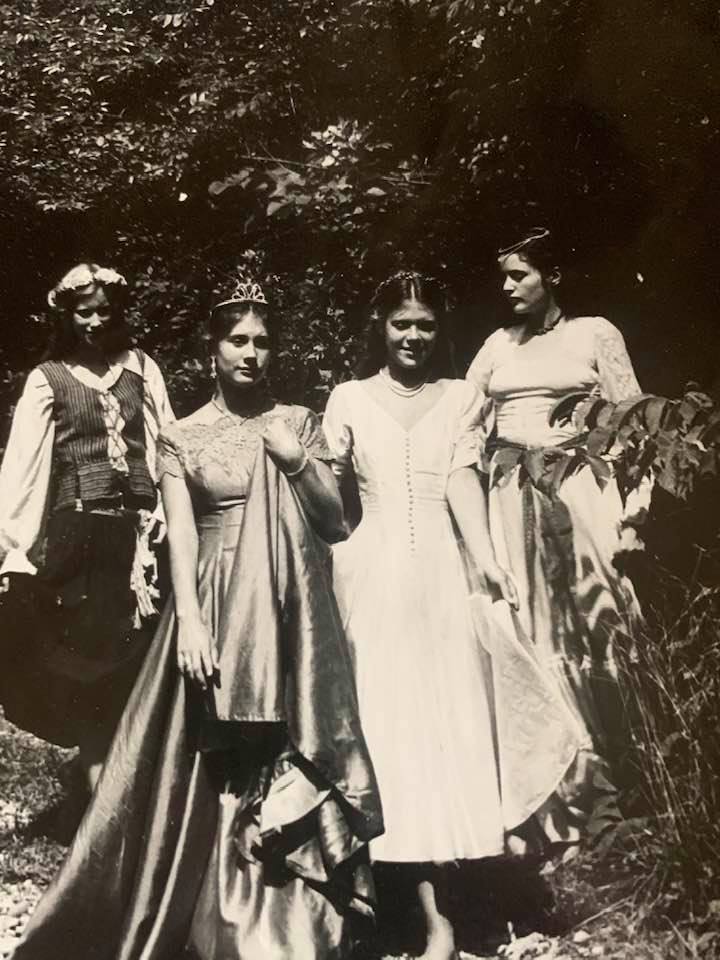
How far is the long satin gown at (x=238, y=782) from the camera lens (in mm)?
2975

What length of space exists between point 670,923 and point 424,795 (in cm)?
72

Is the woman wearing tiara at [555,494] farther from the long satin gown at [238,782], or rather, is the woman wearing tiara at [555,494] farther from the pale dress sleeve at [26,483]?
the pale dress sleeve at [26,483]

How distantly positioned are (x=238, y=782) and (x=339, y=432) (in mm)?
1005

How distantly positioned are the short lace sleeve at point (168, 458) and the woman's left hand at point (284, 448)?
25 cm

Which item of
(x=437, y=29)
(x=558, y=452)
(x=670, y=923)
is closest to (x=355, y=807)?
(x=670, y=923)

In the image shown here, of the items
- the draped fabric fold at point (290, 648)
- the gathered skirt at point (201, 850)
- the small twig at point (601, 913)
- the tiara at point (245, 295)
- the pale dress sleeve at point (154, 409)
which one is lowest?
the small twig at point (601, 913)

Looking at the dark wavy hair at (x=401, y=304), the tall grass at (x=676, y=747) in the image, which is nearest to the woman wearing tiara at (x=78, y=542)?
the dark wavy hair at (x=401, y=304)

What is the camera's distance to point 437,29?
3457 millimetres

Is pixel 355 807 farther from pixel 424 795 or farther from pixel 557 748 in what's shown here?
pixel 557 748

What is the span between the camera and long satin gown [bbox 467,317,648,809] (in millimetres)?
3326

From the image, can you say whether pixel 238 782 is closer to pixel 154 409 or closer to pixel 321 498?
pixel 321 498

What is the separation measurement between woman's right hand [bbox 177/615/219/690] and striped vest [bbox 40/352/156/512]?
1.21 feet

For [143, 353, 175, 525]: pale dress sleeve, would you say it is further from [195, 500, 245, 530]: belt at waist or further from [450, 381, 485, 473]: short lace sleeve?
[450, 381, 485, 473]: short lace sleeve

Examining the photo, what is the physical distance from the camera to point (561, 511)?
11.2 ft
